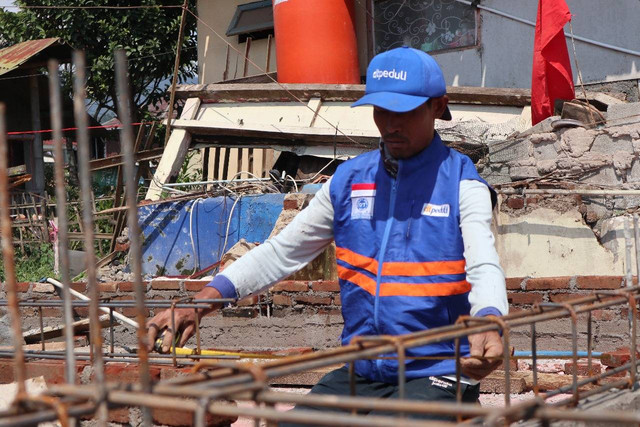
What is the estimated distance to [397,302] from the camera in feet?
9.08

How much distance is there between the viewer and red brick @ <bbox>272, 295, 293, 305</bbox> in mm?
6379

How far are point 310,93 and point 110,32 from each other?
7.63 m

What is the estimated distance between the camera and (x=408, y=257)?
2.81 meters

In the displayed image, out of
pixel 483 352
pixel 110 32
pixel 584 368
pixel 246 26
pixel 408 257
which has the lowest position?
pixel 584 368

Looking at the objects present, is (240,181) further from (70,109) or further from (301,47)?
(70,109)

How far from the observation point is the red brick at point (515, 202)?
699 centimetres

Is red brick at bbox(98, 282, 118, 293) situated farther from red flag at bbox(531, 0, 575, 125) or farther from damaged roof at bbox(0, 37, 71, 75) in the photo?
damaged roof at bbox(0, 37, 71, 75)

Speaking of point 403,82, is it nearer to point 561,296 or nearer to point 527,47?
point 561,296

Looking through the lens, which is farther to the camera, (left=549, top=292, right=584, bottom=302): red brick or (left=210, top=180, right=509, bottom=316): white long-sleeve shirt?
(left=549, top=292, right=584, bottom=302): red brick

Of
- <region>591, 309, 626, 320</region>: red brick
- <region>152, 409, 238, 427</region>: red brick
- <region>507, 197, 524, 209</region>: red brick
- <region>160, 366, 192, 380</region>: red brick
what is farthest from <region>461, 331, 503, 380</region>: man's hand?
<region>507, 197, 524, 209</region>: red brick

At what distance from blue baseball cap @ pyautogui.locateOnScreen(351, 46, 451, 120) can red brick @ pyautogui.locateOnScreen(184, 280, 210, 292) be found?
13.1 feet

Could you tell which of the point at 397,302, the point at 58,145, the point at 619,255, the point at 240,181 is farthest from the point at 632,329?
the point at 240,181

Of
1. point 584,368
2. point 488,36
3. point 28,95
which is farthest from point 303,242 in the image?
point 28,95

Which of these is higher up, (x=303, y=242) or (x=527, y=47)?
(x=527, y=47)
